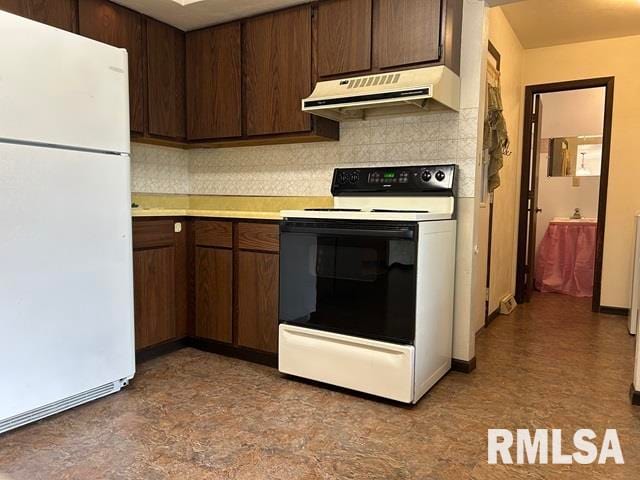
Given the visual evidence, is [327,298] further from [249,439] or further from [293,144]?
[293,144]

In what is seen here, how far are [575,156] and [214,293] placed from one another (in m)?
4.79

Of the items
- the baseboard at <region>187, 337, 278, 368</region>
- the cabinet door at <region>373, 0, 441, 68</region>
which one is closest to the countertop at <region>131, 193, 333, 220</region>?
the baseboard at <region>187, 337, 278, 368</region>

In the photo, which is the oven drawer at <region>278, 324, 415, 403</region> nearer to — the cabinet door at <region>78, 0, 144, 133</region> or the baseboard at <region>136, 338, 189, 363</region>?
the baseboard at <region>136, 338, 189, 363</region>

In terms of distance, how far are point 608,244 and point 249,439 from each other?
385cm

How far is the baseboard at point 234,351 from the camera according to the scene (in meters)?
2.72

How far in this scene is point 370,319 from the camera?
87.8 inches

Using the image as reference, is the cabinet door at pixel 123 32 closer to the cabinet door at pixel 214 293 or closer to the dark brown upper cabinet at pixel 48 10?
the dark brown upper cabinet at pixel 48 10

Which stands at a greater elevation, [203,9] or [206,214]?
[203,9]

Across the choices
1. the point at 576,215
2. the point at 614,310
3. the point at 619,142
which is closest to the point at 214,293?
the point at 614,310

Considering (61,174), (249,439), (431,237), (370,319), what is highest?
(61,174)

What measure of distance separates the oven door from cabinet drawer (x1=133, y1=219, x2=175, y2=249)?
2.61ft

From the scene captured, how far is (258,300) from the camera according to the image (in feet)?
8.93

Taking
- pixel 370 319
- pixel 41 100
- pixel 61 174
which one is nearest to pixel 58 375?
pixel 61 174

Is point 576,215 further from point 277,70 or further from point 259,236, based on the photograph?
point 259,236
